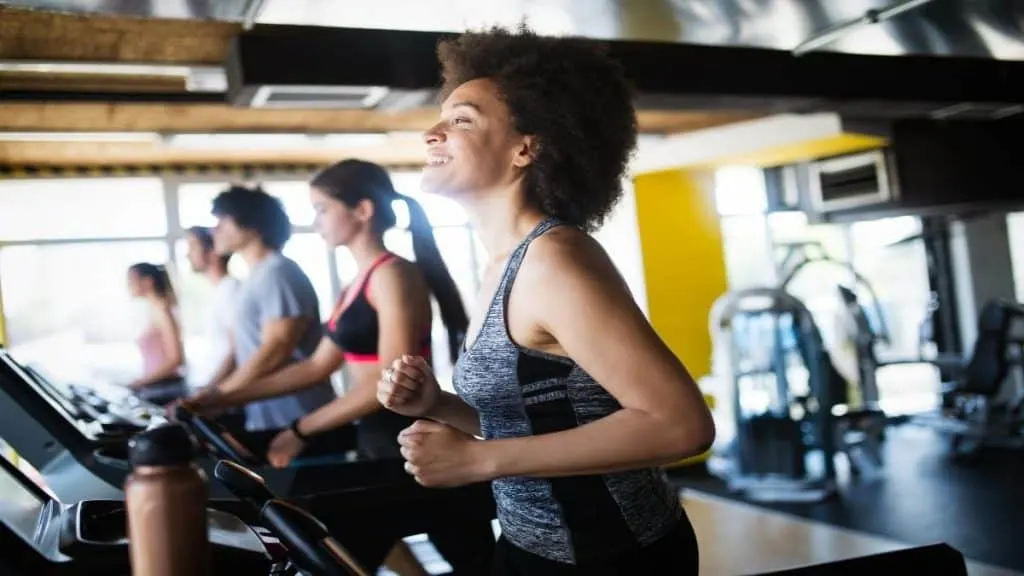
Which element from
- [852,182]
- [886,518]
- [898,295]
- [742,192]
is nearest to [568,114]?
[886,518]

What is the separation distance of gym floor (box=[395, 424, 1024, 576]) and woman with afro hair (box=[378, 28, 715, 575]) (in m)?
0.84

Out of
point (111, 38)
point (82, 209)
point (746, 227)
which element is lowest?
point (746, 227)

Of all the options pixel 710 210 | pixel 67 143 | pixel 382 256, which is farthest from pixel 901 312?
pixel 382 256

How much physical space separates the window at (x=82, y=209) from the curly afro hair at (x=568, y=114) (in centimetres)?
702

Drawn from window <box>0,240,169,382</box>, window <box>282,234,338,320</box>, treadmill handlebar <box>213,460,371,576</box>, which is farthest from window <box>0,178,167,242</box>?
treadmill handlebar <box>213,460,371,576</box>

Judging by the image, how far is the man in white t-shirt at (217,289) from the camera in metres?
3.81

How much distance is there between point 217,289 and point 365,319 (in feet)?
5.81

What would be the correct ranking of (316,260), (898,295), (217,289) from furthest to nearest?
(898,295) < (316,260) < (217,289)

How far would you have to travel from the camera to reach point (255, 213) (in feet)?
10.8

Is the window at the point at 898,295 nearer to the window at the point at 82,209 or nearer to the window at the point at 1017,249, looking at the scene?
the window at the point at 1017,249

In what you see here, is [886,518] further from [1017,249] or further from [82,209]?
[82,209]

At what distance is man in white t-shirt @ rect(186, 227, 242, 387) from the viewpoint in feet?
12.5

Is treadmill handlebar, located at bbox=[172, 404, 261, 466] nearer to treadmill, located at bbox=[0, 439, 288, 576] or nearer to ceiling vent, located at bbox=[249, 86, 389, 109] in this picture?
treadmill, located at bbox=[0, 439, 288, 576]

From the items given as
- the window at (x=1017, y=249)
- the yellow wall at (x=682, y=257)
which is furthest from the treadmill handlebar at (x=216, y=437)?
the window at (x=1017, y=249)
